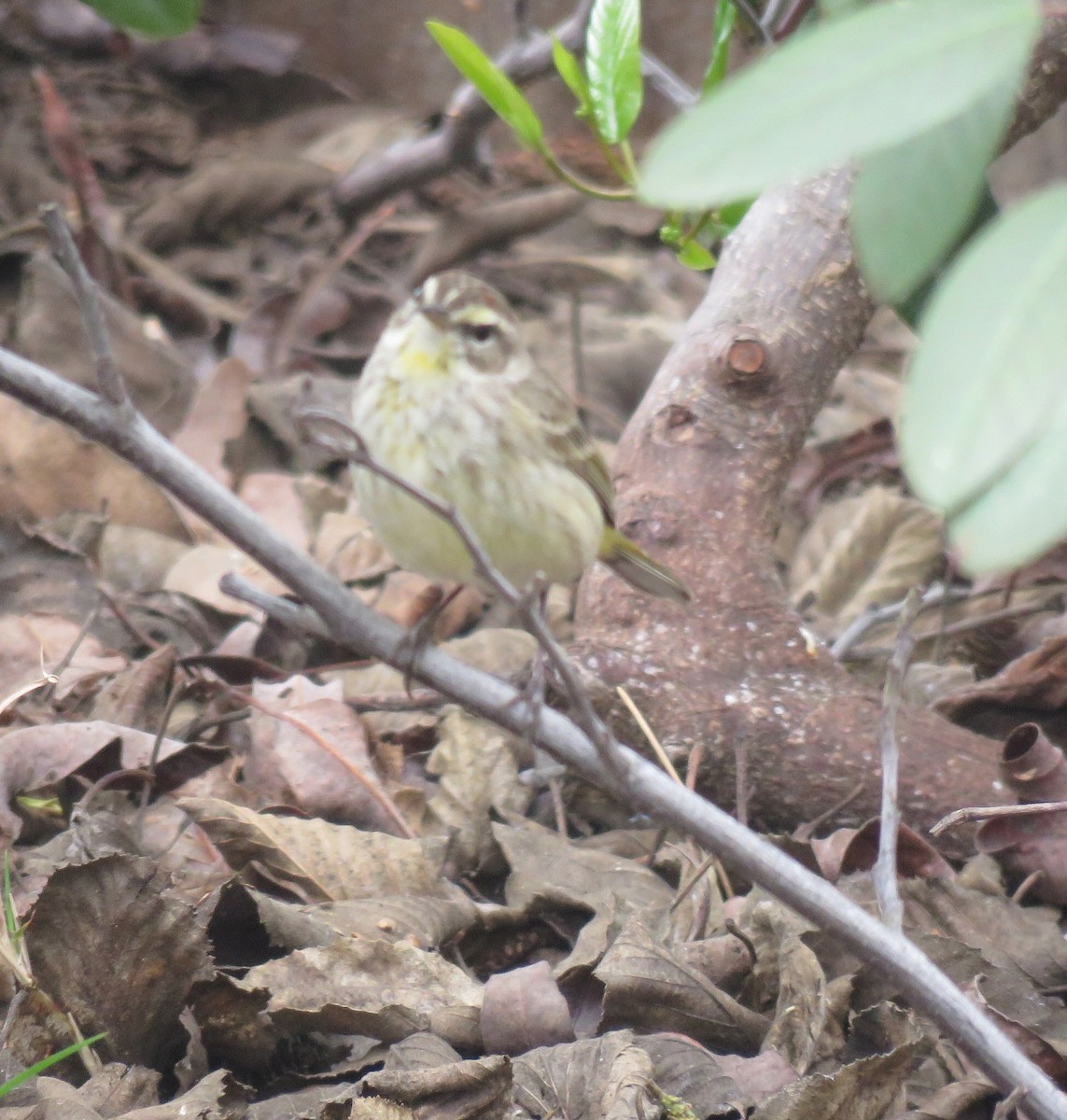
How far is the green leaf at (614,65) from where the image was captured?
262 cm

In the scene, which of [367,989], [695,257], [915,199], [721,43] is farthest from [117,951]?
[721,43]

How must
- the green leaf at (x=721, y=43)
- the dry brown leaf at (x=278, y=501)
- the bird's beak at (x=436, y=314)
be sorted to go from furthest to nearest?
the dry brown leaf at (x=278, y=501) → the green leaf at (x=721, y=43) → the bird's beak at (x=436, y=314)

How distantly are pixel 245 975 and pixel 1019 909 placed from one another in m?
1.56

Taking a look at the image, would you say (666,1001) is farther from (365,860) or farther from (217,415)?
(217,415)

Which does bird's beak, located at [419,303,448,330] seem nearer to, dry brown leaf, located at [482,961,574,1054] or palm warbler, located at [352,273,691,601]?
palm warbler, located at [352,273,691,601]

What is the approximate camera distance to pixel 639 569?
3.15 m

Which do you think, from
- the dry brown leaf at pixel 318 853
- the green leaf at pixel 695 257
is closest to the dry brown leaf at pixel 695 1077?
the dry brown leaf at pixel 318 853

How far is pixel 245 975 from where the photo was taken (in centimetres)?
225

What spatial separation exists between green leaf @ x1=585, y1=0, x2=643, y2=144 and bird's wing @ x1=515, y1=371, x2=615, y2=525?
1.83 feet

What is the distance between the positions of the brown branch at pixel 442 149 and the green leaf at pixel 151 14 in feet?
9.33

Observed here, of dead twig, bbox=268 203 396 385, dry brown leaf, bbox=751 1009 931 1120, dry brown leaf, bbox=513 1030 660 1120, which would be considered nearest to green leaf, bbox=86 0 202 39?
dry brown leaf, bbox=513 1030 660 1120

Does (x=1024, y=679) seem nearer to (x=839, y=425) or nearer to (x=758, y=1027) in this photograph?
(x=758, y=1027)

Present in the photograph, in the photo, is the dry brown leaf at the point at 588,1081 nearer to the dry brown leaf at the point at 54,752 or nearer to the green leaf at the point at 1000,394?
the dry brown leaf at the point at 54,752

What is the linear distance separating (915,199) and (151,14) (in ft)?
5.78
